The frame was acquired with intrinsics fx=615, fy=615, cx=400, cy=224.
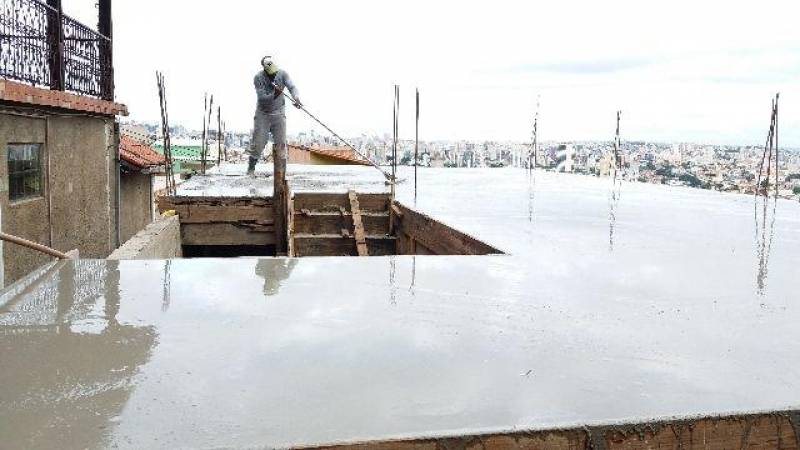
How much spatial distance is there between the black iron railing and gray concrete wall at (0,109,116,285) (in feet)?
1.51

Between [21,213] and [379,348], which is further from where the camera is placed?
[21,213]

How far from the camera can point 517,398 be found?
7.62ft

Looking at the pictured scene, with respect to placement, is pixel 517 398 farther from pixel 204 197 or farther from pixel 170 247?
Result: pixel 204 197

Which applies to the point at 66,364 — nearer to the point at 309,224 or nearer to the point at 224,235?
the point at 224,235

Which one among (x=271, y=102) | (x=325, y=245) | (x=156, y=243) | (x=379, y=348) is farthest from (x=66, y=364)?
(x=271, y=102)

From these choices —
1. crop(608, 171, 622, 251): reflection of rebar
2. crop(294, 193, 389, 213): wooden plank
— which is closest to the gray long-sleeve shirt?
crop(294, 193, 389, 213): wooden plank

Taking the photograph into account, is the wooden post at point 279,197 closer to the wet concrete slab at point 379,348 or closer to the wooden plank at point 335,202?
the wooden plank at point 335,202

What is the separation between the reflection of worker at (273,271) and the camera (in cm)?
391

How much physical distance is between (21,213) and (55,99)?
4.89 feet

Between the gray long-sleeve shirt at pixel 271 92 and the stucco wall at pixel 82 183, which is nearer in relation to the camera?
the stucco wall at pixel 82 183

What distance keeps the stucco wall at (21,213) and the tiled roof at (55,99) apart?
12.0 inches

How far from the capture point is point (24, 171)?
24.6 ft

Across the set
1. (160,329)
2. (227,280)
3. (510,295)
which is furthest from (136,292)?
(510,295)

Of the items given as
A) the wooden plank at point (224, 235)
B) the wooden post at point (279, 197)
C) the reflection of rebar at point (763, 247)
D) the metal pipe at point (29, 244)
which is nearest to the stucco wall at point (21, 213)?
the wooden plank at point (224, 235)
